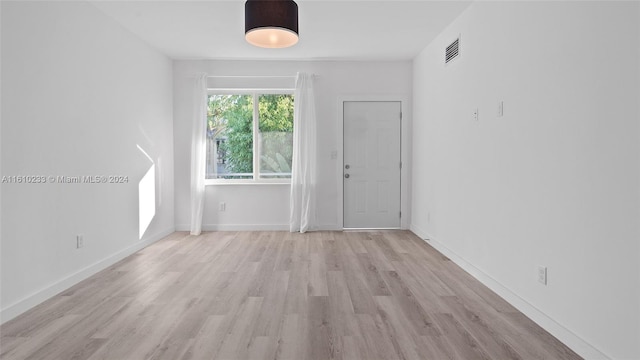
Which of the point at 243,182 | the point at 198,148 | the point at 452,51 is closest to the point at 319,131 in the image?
the point at 243,182

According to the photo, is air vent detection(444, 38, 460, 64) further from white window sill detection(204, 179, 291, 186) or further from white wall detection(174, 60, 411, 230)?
white window sill detection(204, 179, 291, 186)

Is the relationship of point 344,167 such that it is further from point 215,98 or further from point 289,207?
point 215,98

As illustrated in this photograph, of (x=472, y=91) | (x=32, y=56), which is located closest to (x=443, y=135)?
(x=472, y=91)

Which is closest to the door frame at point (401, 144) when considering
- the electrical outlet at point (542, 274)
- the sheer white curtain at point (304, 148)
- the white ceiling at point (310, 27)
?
the sheer white curtain at point (304, 148)

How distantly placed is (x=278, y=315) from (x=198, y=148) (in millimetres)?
3840

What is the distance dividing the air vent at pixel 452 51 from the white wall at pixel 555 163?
0.09 m

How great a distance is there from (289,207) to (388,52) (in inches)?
109

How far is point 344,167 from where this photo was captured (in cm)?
627

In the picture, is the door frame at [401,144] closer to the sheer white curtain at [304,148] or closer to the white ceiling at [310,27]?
the sheer white curtain at [304,148]

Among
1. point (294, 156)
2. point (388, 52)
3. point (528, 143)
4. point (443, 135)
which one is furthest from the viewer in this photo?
point (294, 156)

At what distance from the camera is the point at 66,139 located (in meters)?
3.48

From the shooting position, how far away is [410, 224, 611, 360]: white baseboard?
2.23 metres

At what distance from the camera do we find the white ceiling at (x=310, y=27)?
3947 millimetres

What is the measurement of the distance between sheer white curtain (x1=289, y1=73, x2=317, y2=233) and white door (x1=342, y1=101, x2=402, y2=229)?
54 centimetres
